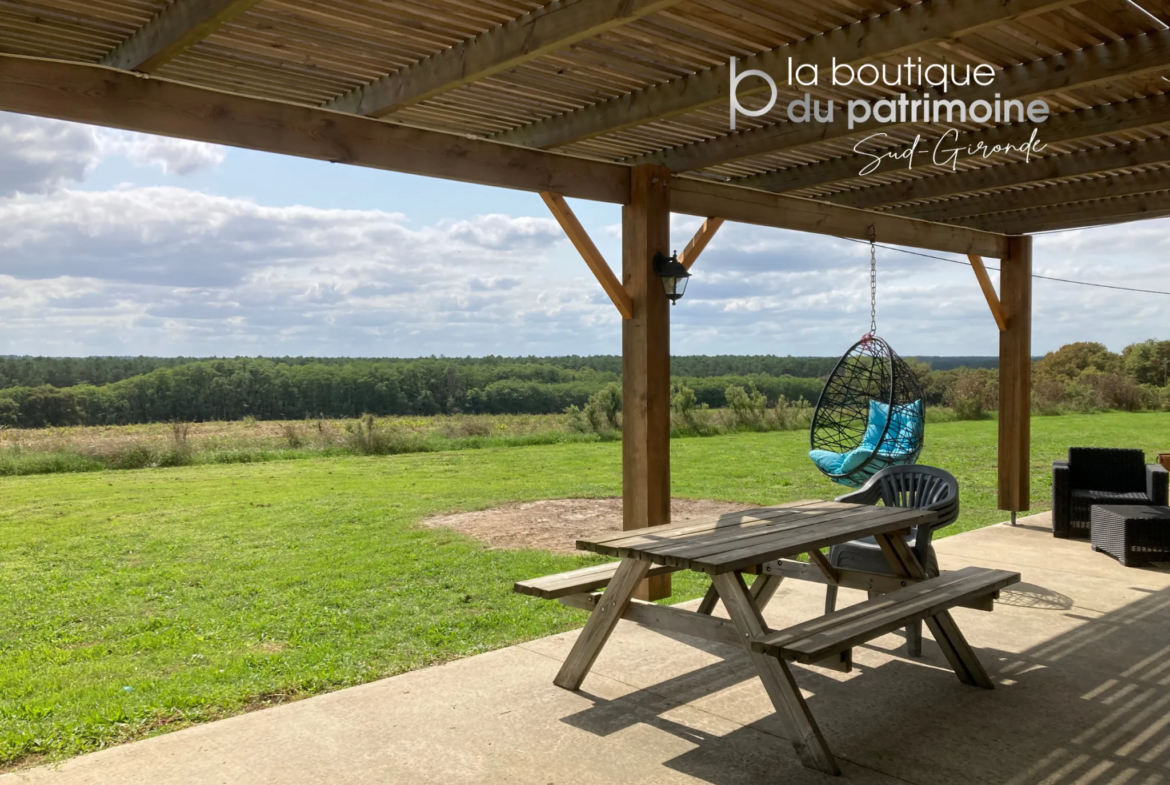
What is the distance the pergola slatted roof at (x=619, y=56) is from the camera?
2.68m

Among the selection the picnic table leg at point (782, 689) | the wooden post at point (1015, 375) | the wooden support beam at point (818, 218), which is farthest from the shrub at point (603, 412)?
the picnic table leg at point (782, 689)

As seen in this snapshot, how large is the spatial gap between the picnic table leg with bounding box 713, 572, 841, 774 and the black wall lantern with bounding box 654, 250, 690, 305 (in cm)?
190

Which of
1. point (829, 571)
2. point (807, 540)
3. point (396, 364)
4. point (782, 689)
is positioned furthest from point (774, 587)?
point (396, 364)

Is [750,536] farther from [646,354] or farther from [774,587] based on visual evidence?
[646,354]

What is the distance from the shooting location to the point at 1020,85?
3.30m

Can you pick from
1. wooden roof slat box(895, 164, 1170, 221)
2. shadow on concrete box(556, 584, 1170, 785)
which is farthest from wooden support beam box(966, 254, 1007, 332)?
shadow on concrete box(556, 584, 1170, 785)

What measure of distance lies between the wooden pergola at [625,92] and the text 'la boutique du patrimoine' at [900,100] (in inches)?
1.7

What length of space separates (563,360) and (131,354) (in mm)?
11867

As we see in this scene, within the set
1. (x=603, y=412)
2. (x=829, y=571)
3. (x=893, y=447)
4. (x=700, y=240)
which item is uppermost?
(x=700, y=240)

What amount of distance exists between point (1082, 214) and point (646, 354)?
3.65 metres

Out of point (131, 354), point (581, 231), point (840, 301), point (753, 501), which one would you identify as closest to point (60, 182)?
point (131, 354)

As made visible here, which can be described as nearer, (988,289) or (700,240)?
(700,240)

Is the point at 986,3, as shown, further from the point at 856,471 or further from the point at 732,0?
the point at 856,471

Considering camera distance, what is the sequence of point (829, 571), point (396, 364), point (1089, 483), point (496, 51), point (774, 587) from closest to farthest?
point (496, 51) < point (829, 571) < point (774, 587) < point (1089, 483) < point (396, 364)
